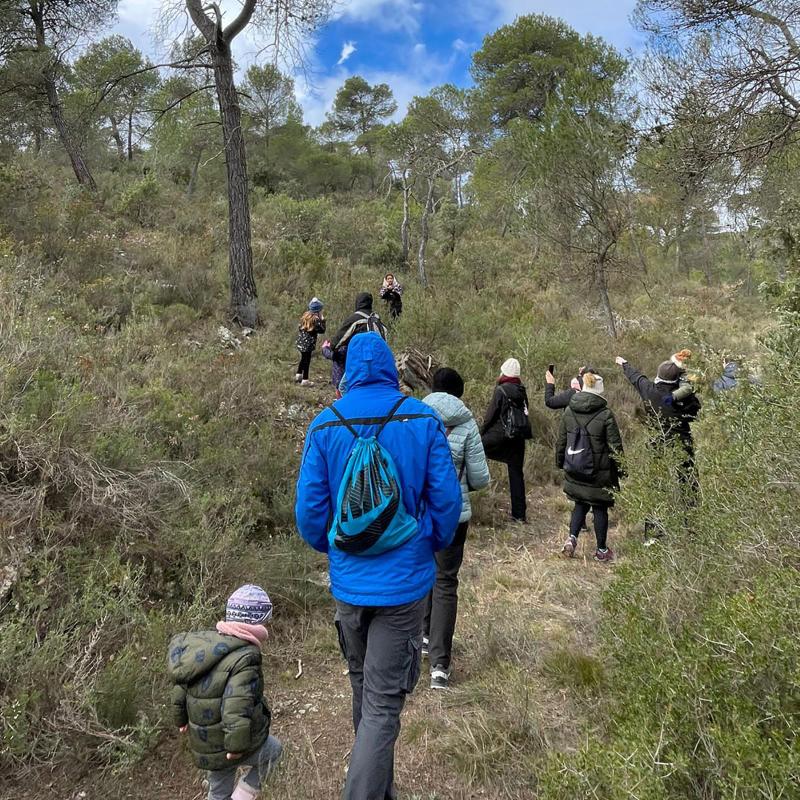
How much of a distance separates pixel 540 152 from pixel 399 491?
1196 cm

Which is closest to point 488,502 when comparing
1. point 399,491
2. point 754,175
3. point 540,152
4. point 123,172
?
point 399,491

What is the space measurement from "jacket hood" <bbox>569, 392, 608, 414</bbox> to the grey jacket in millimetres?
1706

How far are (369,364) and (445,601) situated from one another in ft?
4.95

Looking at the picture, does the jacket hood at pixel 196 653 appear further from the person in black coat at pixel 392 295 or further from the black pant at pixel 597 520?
the person in black coat at pixel 392 295

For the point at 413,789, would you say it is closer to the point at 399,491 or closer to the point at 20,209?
the point at 399,491

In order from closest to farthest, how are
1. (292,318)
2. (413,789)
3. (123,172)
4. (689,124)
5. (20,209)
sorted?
(413,789), (689,124), (20,209), (292,318), (123,172)

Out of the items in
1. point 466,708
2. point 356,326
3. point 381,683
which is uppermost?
point 356,326

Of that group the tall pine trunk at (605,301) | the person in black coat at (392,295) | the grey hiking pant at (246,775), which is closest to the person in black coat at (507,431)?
the grey hiking pant at (246,775)

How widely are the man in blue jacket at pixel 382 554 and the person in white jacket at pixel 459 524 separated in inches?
32.2

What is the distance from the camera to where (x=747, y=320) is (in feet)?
48.1

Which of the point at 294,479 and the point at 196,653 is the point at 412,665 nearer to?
the point at 196,653

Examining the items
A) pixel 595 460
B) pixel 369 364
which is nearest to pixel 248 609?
pixel 369 364

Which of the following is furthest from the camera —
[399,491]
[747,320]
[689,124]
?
[747,320]

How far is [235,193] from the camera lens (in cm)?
812
